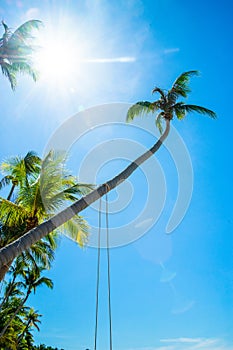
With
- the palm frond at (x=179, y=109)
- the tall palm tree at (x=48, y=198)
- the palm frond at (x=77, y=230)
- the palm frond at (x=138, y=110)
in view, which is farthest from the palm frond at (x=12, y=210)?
the palm frond at (x=179, y=109)

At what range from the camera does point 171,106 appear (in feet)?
31.4

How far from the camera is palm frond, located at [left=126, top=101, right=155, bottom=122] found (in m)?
10.1

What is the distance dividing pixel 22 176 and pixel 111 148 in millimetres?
3402

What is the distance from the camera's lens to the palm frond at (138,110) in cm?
1009

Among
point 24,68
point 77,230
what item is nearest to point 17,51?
point 24,68

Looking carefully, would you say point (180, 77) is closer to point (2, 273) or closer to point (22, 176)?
point (22, 176)

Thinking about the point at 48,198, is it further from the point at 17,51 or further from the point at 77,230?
the point at 17,51

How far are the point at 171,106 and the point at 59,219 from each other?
573cm

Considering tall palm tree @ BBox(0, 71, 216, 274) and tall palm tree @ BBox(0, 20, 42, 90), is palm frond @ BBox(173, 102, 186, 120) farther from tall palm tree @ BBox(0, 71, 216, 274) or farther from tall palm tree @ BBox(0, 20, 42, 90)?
tall palm tree @ BBox(0, 20, 42, 90)

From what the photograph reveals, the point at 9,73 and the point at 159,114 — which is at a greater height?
the point at 9,73

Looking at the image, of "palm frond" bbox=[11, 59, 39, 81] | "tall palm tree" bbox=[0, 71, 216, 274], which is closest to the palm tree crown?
"tall palm tree" bbox=[0, 71, 216, 274]

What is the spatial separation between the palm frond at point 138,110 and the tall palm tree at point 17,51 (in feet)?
12.5

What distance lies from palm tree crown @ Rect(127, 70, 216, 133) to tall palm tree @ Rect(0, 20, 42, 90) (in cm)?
407

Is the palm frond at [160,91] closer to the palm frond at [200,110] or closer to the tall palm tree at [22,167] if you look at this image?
the palm frond at [200,110]
